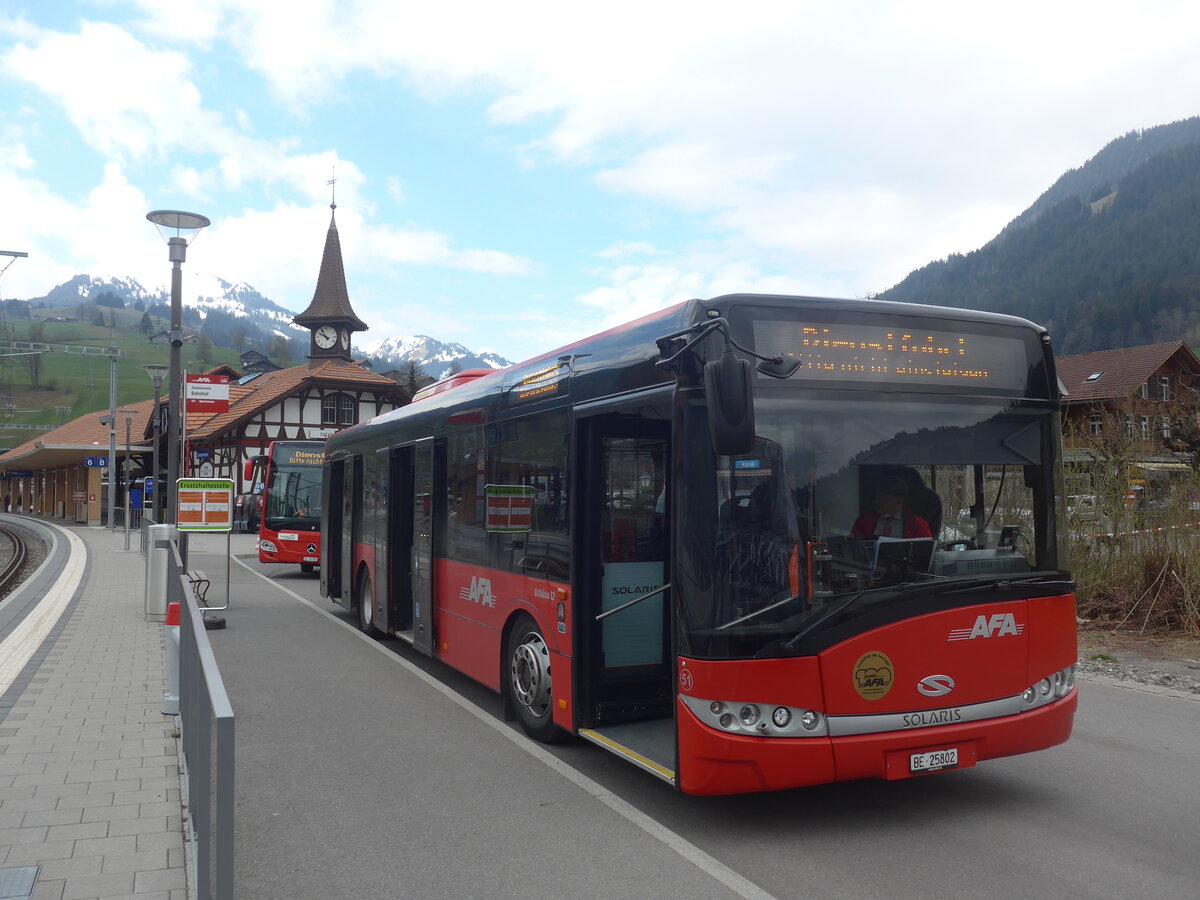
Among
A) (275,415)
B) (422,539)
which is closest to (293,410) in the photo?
(275,415)

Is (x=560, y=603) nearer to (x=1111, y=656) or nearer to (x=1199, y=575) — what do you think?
(x=1111, y=656)

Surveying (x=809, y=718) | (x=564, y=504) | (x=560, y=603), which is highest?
(x=564, y=504)

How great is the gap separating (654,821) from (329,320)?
2092 inches

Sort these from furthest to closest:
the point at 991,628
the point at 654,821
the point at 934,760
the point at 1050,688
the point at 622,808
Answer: the point at 622,808, the point at 1050,688, the point at 654,821, the point at 991,628, the point at 934,760

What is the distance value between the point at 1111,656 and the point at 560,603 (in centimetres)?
725

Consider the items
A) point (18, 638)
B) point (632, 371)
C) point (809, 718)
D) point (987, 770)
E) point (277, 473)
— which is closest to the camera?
point (809, 718)

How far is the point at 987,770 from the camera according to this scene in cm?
647

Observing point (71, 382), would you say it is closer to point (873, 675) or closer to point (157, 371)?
point (157, 371)

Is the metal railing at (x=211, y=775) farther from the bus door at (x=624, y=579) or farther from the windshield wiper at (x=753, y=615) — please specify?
the bus door at (x=624, y=579)

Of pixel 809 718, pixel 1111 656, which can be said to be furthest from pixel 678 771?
pixel 1111 656

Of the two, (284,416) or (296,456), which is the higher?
(284,416)

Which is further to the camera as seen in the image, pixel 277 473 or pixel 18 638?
pixel 277 473

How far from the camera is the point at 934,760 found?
5168mm

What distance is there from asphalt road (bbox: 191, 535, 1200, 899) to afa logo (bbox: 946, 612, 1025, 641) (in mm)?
1000
